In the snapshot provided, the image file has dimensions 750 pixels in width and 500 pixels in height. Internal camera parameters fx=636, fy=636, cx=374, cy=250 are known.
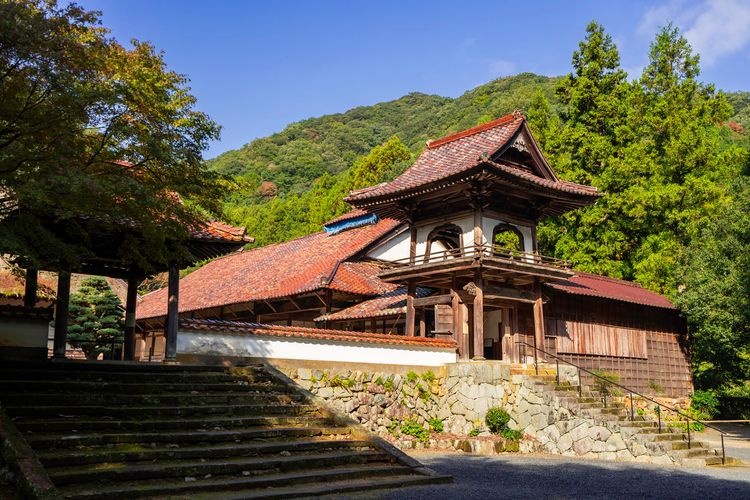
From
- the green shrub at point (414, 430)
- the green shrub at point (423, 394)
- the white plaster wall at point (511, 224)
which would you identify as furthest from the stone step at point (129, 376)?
the white plaster wall at point (511, 224)

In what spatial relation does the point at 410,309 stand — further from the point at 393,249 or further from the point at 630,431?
the point at 630,431

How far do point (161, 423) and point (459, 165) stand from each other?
39.0ft

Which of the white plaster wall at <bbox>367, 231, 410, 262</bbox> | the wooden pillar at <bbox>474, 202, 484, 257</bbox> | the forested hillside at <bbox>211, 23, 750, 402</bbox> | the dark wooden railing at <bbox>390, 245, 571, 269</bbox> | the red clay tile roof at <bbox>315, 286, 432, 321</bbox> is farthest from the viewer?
the white plaster wall at <bbox>367, 231, 410, 262</bbox>

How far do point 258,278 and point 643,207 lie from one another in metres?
17.1

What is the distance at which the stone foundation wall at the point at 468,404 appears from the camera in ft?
49.5

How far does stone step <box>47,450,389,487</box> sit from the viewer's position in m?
7.85

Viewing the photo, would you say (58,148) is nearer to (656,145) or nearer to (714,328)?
(714,328)

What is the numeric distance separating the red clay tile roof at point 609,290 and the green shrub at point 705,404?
420cm

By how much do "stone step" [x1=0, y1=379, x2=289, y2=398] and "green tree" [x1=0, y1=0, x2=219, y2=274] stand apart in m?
1.96

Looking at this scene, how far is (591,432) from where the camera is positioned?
15.4 metres

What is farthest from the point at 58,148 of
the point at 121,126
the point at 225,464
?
the point at 225,464

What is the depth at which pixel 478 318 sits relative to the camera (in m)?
Answer: 17.5

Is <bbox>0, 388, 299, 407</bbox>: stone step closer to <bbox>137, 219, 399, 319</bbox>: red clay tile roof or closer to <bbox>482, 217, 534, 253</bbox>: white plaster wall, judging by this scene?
<bbox>482, 217, 534, 253</bbox>: white plaster wall

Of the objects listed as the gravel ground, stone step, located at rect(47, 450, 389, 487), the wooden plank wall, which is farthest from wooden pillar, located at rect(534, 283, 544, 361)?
stone step, located at rect(47, 450, 389, 487)
